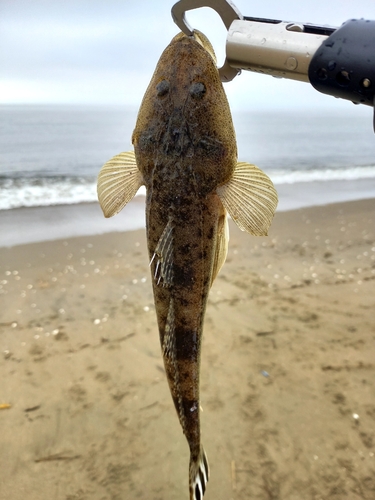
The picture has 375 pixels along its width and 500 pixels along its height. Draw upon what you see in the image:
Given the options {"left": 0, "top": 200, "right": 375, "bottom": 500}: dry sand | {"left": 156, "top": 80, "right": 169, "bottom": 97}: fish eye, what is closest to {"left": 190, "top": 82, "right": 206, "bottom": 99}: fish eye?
{"left": 156, "top": 80, "right": 169, "bottom": 97}: fish eye

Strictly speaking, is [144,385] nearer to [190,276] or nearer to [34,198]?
[190,276]

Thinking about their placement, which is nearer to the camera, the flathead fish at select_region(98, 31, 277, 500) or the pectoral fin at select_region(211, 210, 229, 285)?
the flathead fish at select_region(98, 31, 277, 500)

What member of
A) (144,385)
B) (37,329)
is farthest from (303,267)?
(37,329)

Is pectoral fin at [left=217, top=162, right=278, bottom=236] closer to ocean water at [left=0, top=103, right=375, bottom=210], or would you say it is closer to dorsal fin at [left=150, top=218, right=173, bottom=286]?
dorsal fin at [left=150, top=218, right=173, bottom=286]

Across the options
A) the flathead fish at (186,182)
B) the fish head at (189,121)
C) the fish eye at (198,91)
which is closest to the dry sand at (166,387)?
the flathead fish at (186,182)

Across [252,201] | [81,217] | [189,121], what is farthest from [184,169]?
[81,217]

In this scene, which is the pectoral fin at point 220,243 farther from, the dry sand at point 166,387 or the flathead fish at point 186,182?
the dry sand at point 166,387

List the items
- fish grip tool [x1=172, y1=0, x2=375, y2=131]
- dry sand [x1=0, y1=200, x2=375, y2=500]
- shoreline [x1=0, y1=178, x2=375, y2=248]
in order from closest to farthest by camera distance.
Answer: fish grip tool [x1=172, y1=0, x2=375, y2=131] → dry sand [x1=0, y1=200, x2=375, y2=500] → shoreline [x1=0, y1=178, x2=375, y2=248]

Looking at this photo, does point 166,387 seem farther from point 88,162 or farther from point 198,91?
point 88,162
